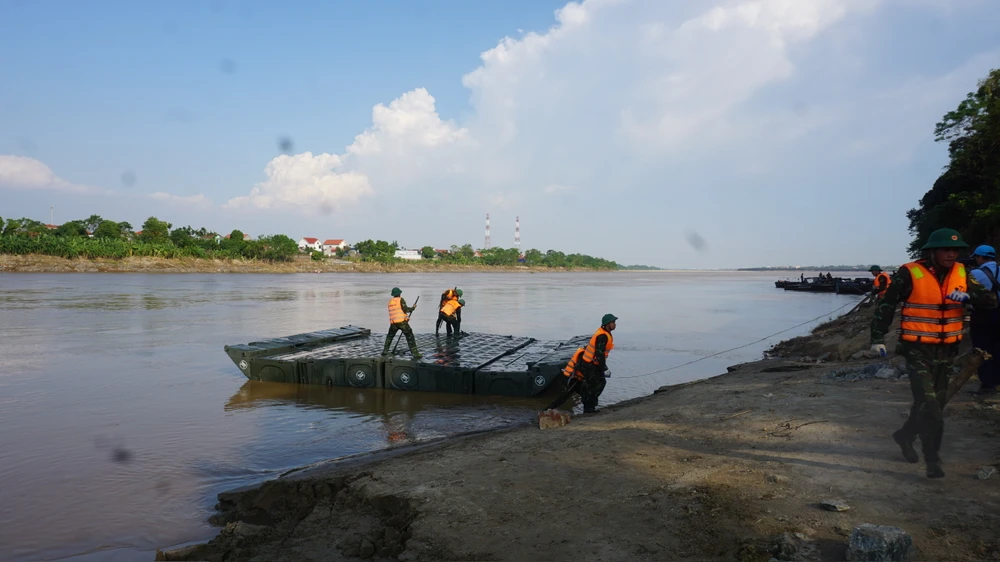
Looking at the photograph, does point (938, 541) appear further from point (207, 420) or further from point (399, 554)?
point (207, 420)

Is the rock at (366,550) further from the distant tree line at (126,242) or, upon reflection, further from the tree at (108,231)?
the tree at (108,231)

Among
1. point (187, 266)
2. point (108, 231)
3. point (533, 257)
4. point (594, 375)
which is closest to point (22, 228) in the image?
point (108, 231)

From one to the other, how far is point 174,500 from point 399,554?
395 cm

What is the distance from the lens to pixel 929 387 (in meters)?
4.45

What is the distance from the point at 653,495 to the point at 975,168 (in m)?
34.9

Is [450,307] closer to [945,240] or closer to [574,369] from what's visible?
[574,369]

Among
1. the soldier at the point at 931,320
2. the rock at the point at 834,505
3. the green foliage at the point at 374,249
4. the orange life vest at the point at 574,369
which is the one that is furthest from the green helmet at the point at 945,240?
the green foliage at the point at 374,249

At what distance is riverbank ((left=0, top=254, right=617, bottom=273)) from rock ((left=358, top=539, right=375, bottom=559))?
96.9 meters

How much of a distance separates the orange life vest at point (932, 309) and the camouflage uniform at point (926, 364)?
1.6 inches

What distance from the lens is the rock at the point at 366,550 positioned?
4129 mm

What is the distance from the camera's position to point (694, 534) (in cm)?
381

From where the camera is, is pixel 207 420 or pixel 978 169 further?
pixel 978 169

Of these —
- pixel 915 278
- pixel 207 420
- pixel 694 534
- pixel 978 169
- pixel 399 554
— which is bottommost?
pixel 207 420

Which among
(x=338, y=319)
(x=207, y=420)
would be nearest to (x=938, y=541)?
(x=207, y=420)
